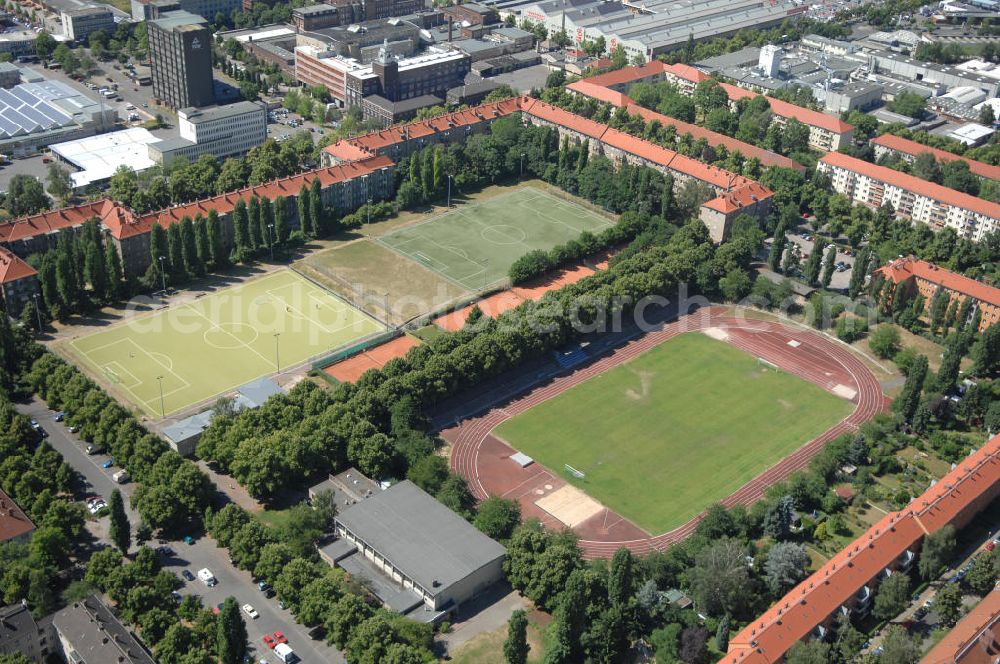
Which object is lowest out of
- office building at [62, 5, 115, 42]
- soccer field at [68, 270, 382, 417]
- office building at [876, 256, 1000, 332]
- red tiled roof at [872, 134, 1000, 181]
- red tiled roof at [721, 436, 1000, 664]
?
soccer field at [68, 270, 382, 417]

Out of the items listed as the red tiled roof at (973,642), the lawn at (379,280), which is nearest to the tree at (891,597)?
the red tiled roof at (973,642)

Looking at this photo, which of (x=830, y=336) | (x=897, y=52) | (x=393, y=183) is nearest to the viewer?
(x=830, y=336)

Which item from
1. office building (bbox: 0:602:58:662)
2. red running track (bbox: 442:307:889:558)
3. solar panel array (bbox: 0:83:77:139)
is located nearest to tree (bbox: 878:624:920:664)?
red running track (bbox: 442:307:889:558)

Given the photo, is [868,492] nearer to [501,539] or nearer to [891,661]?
[891,661]

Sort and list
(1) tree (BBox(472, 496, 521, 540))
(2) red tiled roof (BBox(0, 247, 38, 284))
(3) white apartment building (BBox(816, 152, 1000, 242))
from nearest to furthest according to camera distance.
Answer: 1. (1) tree (BBox(472, 496, 521, 540))
2. (2) red tiled roof (BBox(0, 247, 38, 284))
3. (3) white apartment building (BBox(816, 152, 1000, 242))

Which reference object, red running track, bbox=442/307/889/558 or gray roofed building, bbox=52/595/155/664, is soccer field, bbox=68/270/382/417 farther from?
gray roofed building, bbox=52/595/155/664

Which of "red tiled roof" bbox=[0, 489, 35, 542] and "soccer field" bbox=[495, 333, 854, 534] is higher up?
"red tiled roof" bbox=[0, 489, 35, 542]

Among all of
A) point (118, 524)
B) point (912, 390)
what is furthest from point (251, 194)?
point (912, 390)

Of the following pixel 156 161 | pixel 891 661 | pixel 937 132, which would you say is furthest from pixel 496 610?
pixel 937 132
